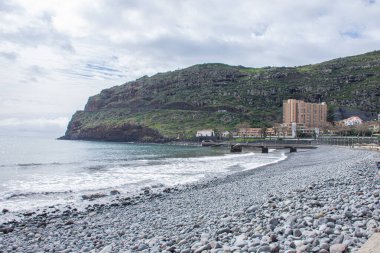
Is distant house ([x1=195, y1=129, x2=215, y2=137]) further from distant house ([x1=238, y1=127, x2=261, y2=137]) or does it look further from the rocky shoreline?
the rocky shoreline

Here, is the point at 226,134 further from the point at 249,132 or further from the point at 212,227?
the point at 212,227

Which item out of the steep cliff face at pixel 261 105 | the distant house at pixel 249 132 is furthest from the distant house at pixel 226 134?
the steep cliff face at pixel 261 105

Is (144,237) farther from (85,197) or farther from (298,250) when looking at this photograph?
(85,197)

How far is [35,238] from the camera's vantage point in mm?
11188

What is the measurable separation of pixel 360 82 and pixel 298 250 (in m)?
→ 192

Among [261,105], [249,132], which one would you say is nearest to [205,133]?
[249,132]

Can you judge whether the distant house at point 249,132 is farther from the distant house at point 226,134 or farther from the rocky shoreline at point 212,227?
the rocky shoreline at point 212,227

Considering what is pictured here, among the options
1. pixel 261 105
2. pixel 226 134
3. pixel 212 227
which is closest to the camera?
pixel 212 227

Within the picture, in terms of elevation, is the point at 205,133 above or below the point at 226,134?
above

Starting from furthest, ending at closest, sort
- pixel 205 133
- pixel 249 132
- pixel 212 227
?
pixel 205 133 → pixel 249 132 → pixel 212 227

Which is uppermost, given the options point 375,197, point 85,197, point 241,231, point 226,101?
point 226,101

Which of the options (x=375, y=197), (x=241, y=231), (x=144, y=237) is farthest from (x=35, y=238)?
(x=375, y=197)

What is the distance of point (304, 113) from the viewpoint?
16988 cm

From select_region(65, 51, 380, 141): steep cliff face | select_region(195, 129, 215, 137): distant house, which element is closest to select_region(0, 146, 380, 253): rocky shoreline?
select_region(195, 129, 215, 137): distant house
